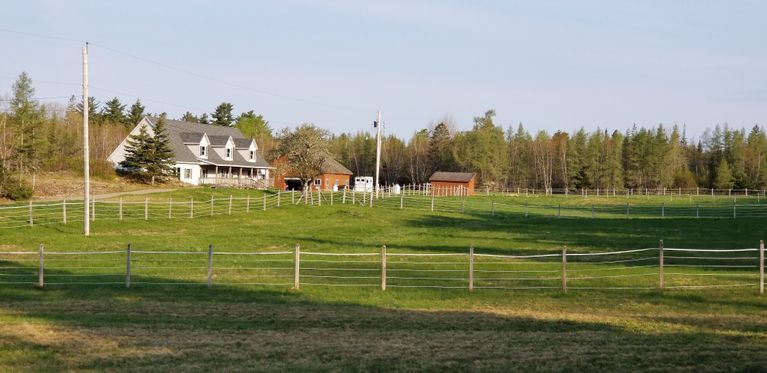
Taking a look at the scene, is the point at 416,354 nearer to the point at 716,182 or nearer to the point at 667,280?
the point at 667,280

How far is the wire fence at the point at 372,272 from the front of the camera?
20.7 metres

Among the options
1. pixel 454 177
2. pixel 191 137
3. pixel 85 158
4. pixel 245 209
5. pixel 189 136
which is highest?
pixel 189 136

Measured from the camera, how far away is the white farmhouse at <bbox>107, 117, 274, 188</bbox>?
7269cm

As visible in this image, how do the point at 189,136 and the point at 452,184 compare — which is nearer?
the point at 189,136

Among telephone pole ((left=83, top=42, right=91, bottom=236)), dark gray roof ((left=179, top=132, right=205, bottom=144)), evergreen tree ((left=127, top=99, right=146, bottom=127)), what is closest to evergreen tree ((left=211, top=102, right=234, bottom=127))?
evergreen tree ((left=127, top=99, right=146, bottom=127))

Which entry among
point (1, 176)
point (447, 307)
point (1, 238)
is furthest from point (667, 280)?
point (1, 176)

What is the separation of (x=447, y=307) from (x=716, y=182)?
110 m

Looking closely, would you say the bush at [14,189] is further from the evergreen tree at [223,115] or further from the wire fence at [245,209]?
the evergreen tree at [223,115]

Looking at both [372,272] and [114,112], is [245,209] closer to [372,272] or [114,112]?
[372,272]

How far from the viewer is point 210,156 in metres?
76.4

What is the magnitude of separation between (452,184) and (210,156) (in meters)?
30.8

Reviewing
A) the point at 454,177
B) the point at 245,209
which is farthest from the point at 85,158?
the point at 454,177

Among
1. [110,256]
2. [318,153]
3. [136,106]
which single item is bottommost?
[110,256]

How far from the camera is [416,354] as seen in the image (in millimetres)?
11688
